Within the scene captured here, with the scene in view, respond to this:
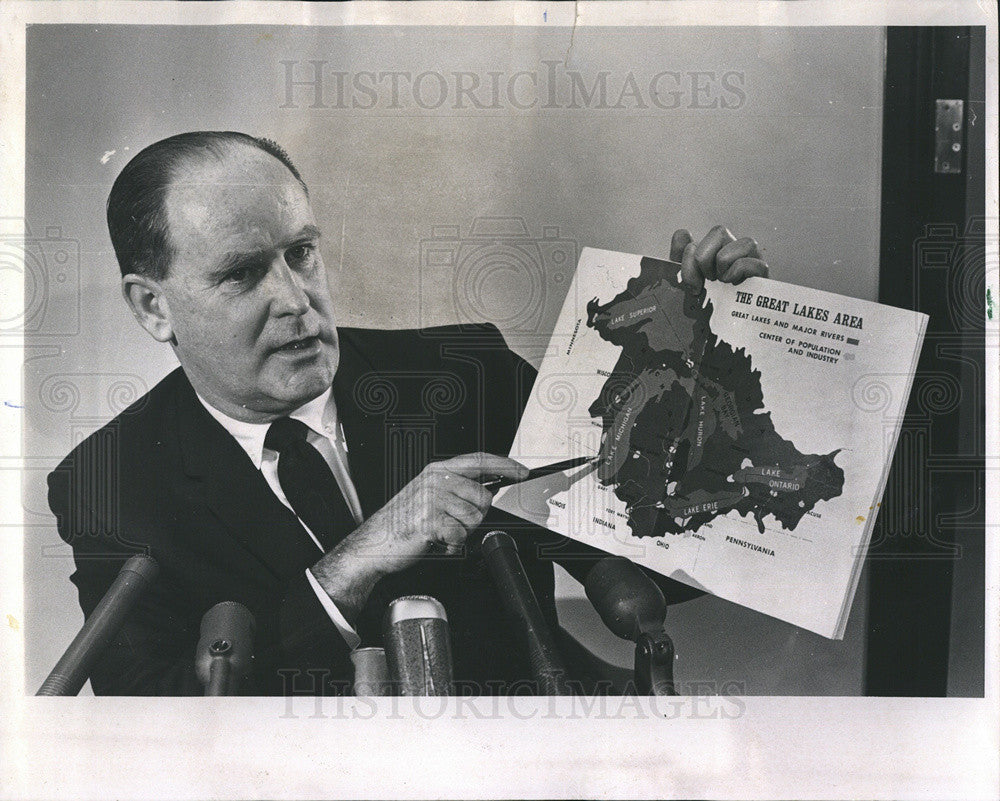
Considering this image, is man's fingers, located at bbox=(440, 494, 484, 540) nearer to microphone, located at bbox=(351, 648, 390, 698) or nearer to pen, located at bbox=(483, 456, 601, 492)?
pen, located at bbox=(483, 456, 601, 492)

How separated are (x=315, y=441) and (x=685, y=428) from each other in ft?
2.16

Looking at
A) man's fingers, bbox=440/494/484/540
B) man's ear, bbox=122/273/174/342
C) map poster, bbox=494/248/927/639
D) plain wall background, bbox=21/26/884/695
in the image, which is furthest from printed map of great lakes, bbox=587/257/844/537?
man's ear, bbox=122/273/174/342

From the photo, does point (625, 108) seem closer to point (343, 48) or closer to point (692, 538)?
point (343, 48)

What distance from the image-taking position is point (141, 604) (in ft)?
6.01

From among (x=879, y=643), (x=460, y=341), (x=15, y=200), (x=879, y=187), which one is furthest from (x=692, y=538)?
(x=15, y=200)

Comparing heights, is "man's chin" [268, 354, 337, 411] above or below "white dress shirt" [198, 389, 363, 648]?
above

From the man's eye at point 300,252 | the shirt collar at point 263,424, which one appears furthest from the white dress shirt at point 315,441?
the man's eye at point 300,252

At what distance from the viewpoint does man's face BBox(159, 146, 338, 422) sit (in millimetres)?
1798

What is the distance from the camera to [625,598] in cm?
183

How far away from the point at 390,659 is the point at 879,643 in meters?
0.88

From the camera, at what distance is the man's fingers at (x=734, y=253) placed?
1.83 metres

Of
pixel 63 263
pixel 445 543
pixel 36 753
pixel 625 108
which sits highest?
pixel 625 108

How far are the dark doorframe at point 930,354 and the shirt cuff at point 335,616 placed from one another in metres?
0.92

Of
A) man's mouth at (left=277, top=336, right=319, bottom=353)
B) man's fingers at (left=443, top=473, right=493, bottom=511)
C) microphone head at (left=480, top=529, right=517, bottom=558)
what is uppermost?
man's mouth at (left=277, top=336, right=319, bottom=353)
